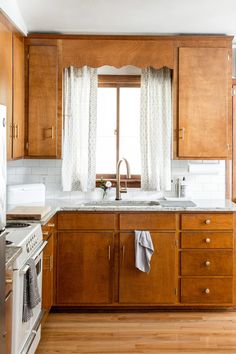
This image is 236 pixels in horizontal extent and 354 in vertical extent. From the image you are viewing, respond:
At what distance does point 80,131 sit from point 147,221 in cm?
106

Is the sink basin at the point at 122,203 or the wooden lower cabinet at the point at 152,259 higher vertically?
the sink basin at the point at 122,203

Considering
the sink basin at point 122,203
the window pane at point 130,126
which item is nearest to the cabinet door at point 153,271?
the sink basin at point 122,203

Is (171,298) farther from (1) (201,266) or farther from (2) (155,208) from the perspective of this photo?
(2) (155,208)

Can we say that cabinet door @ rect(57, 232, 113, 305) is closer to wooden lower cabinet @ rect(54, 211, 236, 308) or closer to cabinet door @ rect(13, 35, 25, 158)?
wooden lower cabinet @ rect(54, 211, 236, 308)

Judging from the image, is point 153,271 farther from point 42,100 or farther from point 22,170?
point 42,100

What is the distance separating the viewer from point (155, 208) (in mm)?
4410

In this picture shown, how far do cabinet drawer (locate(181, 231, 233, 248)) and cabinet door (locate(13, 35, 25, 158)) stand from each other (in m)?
1.54

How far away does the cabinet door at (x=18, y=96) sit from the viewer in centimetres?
423

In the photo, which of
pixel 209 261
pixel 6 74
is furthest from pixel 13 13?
pixel 209 261

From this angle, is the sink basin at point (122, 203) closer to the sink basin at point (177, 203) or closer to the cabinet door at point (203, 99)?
the sink basin at point (177, 203)

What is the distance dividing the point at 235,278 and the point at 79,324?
133 cm

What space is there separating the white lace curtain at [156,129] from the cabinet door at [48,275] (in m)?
1.16

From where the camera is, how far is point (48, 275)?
408 centimetres

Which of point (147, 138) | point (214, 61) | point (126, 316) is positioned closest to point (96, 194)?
point (147, 138)
